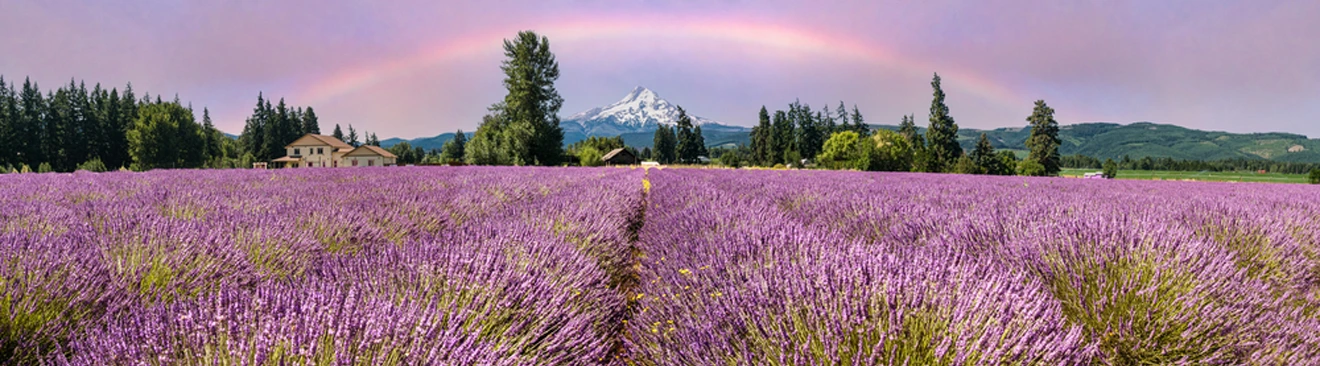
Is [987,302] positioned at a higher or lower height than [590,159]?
lower

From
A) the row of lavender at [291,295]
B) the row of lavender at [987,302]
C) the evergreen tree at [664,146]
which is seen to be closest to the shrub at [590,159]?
the evergreen tree at [664,146]

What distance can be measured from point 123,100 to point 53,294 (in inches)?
3257

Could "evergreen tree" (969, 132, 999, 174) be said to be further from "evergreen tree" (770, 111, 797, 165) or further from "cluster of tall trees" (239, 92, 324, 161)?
"cluster of tall trees" (239, 92, 324, 161)

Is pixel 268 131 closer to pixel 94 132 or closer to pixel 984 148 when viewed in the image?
pixel 94 132

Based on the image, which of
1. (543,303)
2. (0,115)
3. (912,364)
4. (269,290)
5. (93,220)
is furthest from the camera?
(0,115)

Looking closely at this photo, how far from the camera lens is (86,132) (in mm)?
52875

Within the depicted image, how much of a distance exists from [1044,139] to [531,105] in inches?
2211

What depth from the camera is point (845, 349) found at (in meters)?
1.19

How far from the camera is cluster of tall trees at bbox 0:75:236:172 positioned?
47281 millimetres

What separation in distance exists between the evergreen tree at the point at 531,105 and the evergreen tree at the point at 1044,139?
2063 inches

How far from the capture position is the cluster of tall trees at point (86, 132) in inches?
1861

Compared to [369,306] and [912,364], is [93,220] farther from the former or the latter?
[912,364]

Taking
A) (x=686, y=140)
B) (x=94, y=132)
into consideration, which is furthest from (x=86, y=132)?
(x=686, y=140)

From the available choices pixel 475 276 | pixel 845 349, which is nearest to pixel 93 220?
pixel 475 276
